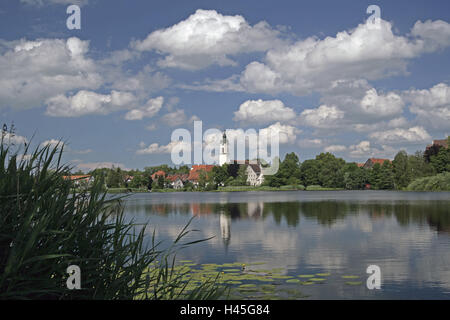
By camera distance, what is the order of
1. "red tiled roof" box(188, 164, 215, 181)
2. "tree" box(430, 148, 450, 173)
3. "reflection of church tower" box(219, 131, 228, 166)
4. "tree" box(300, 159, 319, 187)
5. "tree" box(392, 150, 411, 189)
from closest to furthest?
"tree" box(430, 148, 450, 173) → "tree" box(392, 150, 411, 189) → "tree" box(300, 159, 319, 187) → "red tiled roof" box(188, 164, 215, 181) → "reflection of church tower" box(219, 131, 228, 166)

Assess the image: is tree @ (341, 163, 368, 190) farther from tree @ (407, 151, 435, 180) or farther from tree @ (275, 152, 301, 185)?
tree @ (407, 151, 435, 180)

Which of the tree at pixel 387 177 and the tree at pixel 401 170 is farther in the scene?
the tree at pixel 387 177

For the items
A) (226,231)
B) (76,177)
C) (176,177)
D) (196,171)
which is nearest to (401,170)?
(196,171)

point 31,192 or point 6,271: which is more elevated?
point 31,192

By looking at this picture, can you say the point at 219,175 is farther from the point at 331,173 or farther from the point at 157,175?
the point at 331,173

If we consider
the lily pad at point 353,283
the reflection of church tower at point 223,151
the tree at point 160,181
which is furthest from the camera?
the reflection of church tower at point 223,151

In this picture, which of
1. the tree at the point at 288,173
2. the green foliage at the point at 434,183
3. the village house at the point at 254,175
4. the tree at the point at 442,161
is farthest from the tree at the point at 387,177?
the village house at the point at 254,175

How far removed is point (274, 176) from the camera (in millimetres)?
136375

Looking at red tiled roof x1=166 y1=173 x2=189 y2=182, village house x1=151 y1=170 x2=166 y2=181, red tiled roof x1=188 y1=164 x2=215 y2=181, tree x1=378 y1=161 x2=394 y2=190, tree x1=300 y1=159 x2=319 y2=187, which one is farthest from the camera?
red tiled roof x1=166 y1=173 x2=189 y2=182

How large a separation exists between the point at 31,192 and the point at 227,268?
10.5 m

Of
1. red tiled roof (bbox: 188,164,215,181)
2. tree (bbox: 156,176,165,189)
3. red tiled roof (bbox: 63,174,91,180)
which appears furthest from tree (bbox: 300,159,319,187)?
red tiled roof (bbox: 63,174,91,180)

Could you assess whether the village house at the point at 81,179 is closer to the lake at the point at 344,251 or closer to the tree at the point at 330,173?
the lake at the point at 344,251

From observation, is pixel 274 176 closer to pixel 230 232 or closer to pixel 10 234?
pixel 230 232
